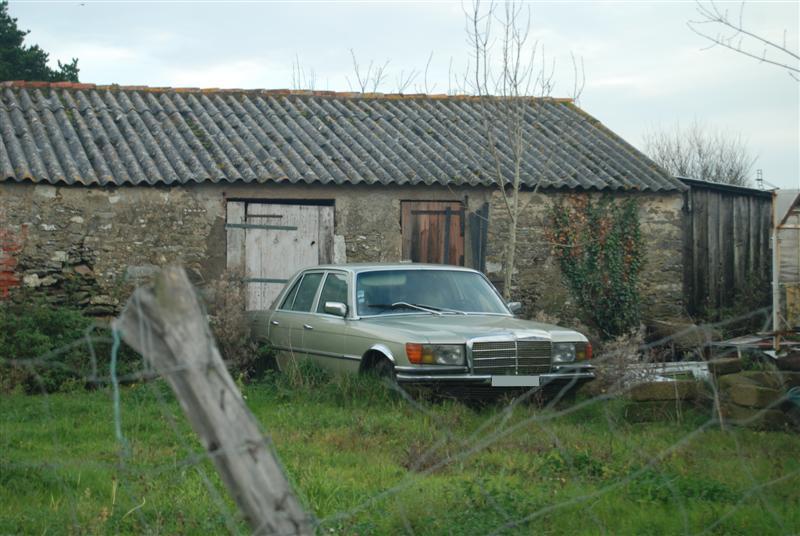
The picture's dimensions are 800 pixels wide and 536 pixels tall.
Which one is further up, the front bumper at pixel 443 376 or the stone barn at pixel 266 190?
the stone barn at pixel 266 190

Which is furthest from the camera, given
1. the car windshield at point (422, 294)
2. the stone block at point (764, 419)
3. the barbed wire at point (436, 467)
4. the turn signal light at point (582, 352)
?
the car windshield at point (422, 294)

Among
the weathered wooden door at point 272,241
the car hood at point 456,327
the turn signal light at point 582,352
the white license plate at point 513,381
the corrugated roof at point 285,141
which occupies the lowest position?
the white license plate at point 513,381

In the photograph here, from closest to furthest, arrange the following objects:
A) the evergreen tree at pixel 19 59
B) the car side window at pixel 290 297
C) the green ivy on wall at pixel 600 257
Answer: the car side window at pixel 290 297 < the green ivy on wall at pixel 600 257 < the evergreen tree at pixel 19 59

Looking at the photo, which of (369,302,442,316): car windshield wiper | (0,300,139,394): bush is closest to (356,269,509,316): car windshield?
(369,302,442,316): car windshield wiper

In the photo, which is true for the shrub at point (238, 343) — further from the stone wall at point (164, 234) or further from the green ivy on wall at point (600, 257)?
the green ivy on wall at point (600, 257)

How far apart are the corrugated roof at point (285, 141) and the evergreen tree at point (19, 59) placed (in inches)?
433

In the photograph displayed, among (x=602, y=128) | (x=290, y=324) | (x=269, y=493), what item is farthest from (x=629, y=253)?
(x=269, y=493)

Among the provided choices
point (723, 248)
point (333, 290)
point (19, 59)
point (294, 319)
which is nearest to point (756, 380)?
point (333, 290)

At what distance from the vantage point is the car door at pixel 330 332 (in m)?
8.72

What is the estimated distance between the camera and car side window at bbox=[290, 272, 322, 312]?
9.71 m

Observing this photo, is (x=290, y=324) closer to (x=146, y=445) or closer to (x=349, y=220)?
(x=146, y=445)

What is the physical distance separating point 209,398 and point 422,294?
6743 mm

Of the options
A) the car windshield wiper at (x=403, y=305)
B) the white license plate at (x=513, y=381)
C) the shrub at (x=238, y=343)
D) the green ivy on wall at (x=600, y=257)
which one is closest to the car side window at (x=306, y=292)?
the shrub at (x=238, y=343)

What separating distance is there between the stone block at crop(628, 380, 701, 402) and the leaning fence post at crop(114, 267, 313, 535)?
5.77 metres
